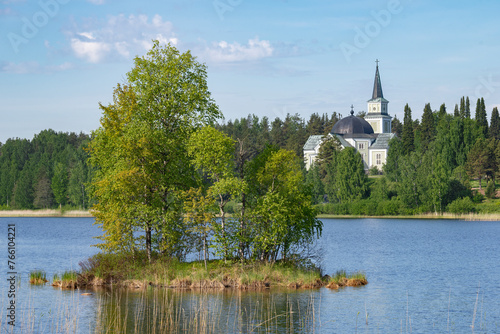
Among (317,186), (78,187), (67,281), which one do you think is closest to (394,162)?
(317,186)

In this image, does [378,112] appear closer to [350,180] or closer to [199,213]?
[350,180]

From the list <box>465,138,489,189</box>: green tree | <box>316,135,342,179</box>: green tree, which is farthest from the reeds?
<box>316,135,342,179</box>: green tree

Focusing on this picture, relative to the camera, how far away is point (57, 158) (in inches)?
5842

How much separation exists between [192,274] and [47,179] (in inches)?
4224

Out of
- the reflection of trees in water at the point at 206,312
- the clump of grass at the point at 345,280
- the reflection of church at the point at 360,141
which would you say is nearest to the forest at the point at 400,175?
the reflection of church at the point at 360,141

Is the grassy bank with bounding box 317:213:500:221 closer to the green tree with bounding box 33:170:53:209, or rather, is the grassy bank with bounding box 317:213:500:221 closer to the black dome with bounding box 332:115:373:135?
the green tree with bounding box 33:170:53:209

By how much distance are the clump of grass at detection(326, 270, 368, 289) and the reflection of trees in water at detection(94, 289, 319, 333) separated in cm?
210

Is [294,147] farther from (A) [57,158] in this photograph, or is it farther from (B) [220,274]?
(B) [220,274]

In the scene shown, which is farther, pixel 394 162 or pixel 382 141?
pixel 382 141

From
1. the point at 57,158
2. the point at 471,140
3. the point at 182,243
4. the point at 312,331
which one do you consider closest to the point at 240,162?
the point at 182,243

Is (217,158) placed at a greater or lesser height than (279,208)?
greater

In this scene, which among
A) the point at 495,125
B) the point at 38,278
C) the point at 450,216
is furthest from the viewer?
the point at 495,125

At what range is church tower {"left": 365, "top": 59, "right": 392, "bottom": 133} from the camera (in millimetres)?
191000

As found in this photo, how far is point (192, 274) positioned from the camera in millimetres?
31438
